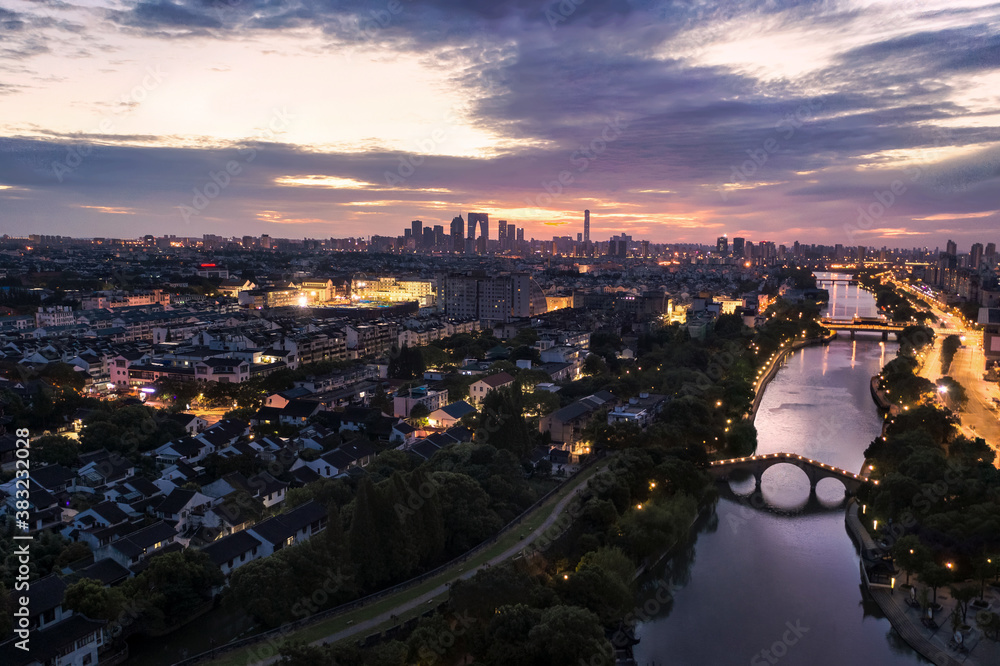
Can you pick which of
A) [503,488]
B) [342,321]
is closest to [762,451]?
[503,488]

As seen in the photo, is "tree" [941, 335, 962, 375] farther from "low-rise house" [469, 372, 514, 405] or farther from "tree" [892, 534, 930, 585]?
"tree" [892, 534, 930, 585]

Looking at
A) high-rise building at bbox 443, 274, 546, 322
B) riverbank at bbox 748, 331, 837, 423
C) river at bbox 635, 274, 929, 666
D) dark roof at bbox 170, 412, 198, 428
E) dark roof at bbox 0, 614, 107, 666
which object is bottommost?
river at bbox 635, 274, 929, 666

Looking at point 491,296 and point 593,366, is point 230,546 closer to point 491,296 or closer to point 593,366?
point 593,366

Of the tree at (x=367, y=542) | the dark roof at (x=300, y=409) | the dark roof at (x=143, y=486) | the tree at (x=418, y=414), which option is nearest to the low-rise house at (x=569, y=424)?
the tree at (x=418, y=414)

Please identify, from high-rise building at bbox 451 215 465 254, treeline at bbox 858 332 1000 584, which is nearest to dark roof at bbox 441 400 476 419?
treeline at bbox 858 332 1000 584

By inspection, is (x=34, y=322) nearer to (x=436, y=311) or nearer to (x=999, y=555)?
(x=436, y=311)

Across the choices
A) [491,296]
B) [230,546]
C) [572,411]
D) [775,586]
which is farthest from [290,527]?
[491,296]
